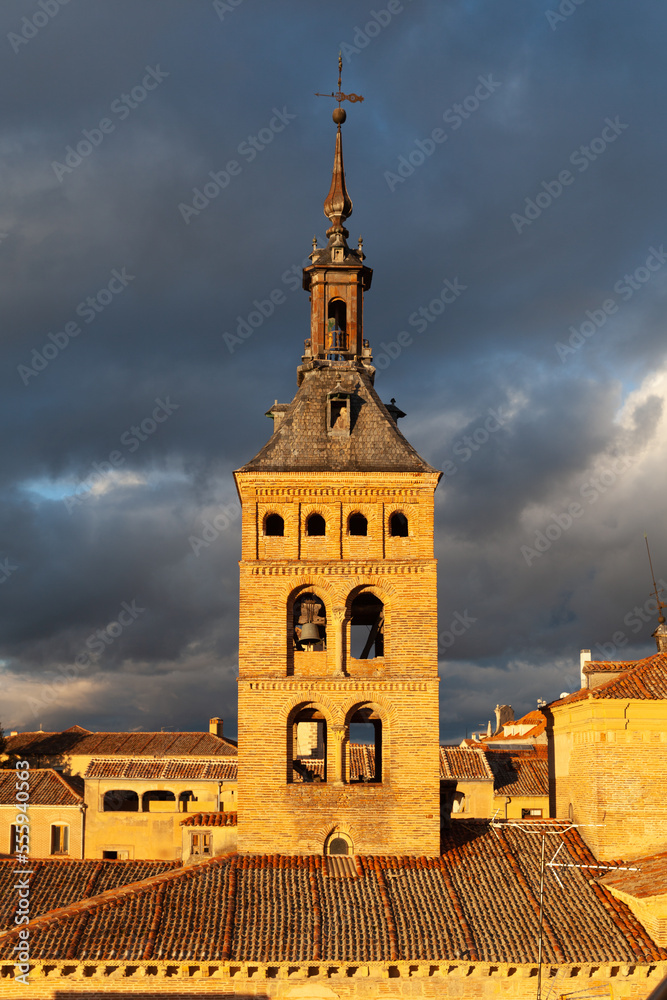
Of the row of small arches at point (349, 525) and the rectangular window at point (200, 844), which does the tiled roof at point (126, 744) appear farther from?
the row of small arches at point (349, 525)

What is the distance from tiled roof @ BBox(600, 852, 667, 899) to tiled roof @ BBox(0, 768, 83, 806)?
103 ft

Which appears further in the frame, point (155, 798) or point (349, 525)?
point (155, 798)

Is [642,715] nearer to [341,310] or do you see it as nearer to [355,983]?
[355,983]

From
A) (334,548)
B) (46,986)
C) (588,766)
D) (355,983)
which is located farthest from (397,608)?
(46,986)

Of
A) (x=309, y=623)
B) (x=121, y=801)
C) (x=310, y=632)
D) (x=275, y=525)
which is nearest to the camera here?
(x=310, y=632)

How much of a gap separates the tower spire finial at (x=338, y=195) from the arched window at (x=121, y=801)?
103ft

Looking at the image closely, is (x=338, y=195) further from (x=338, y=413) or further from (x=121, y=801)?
(x=121, y=801)

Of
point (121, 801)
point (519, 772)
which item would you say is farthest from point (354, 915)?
point (121, 801)

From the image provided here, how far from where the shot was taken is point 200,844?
25.6m

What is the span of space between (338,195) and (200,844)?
1938 centimetres

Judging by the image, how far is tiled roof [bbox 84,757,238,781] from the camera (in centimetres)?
5009

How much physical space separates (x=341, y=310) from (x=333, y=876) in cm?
1583

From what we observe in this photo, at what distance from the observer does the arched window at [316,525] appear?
87.7 feet

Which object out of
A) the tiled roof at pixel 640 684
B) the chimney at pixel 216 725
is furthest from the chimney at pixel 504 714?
the tiled roof at pixel 640 684
